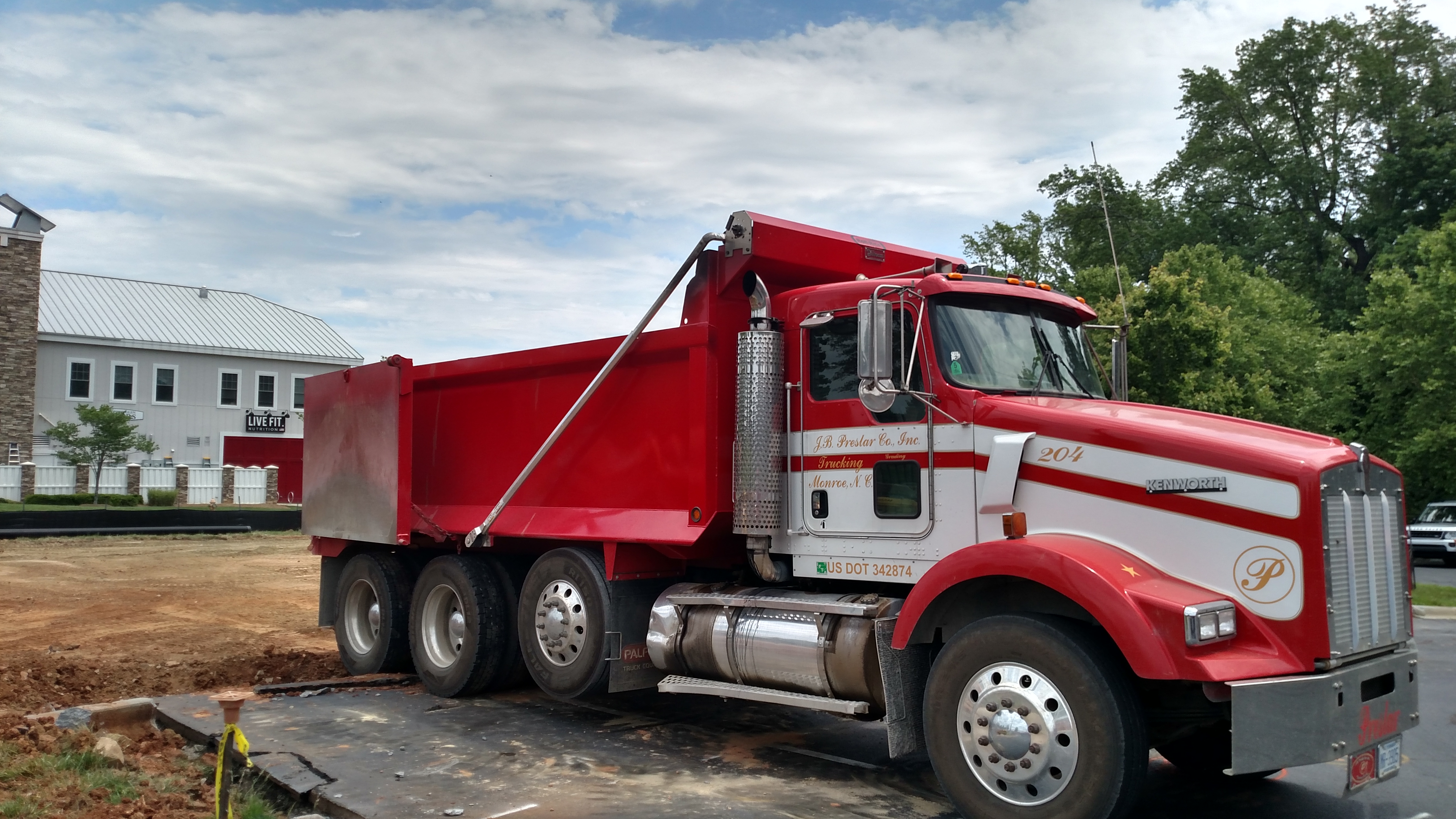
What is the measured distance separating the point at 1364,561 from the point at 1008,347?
2.07m

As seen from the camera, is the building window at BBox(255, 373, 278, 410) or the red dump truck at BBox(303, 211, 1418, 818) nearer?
the red dump truck at BBox(303, 211, 1418, 818)

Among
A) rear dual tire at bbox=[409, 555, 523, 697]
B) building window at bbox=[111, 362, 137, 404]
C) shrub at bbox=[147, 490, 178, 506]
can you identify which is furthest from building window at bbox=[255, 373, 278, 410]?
rear dual tire at bbox=[409, 555, 523, 697]

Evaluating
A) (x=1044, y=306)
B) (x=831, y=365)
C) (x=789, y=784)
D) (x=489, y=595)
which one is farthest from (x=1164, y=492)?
(x=489, y=595)

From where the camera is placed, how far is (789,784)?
6508mm

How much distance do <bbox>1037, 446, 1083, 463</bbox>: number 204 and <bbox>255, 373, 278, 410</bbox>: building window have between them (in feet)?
154

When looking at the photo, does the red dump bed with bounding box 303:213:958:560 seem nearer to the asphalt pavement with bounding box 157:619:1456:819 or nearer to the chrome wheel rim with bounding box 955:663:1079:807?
the asphalt pavement with bounding box 157:619:1456:819

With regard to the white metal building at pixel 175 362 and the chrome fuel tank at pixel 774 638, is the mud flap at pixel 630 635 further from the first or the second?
the white metal building at pixel 175 362

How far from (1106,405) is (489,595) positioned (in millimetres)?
5058

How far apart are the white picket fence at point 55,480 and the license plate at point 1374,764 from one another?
135 feet

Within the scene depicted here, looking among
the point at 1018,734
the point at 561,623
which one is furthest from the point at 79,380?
the point at 1018,734

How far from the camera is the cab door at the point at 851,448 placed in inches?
250

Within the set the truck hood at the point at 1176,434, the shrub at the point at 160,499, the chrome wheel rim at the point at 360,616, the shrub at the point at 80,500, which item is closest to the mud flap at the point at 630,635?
the truck hood at the point at 1176,434

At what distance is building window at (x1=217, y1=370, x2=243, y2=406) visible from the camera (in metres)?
46.7

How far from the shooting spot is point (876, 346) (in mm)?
6051
